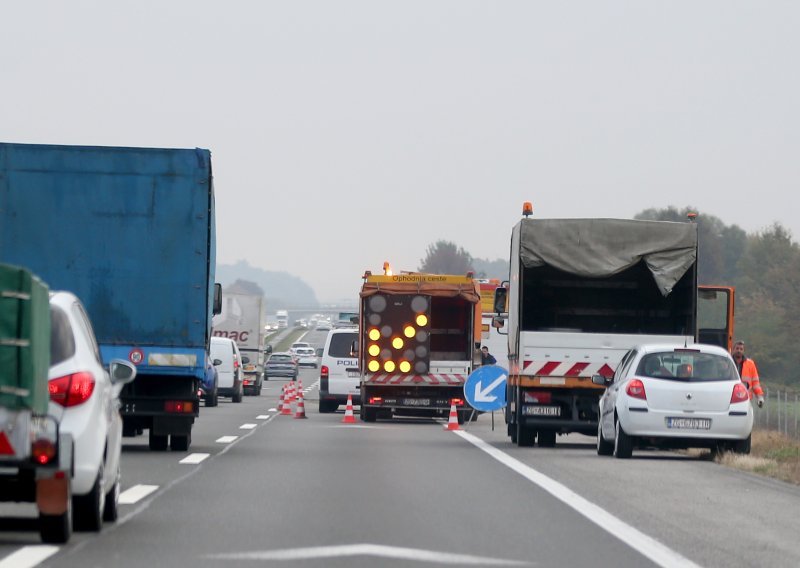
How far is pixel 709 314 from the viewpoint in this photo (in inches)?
5448

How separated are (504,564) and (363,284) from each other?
23944 millimetres

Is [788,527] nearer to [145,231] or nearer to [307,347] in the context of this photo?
[145,231]

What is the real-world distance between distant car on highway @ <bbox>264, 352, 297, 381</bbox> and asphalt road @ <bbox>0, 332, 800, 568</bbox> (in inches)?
2500

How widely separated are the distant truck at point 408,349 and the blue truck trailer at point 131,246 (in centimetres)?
1280

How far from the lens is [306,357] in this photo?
115375 mm

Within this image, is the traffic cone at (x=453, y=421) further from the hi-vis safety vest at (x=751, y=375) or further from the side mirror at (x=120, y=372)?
the side mirror at (x=120, y=372)

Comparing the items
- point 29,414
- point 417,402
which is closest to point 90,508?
point 29,414

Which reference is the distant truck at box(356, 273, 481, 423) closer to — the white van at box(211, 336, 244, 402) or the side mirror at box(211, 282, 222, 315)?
A: the side mirror at box(211, 282, 222, 315)

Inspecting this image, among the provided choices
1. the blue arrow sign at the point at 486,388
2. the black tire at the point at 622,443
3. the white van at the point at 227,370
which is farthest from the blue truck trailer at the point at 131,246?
the white van at the point at 227,370

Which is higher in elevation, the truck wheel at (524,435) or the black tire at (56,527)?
the black tire at (56,527)

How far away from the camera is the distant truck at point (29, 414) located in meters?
9.34

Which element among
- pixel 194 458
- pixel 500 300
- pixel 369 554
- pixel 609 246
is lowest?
pixel 194 458

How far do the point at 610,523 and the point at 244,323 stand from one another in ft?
164

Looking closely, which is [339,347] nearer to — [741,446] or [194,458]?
[741,446]
